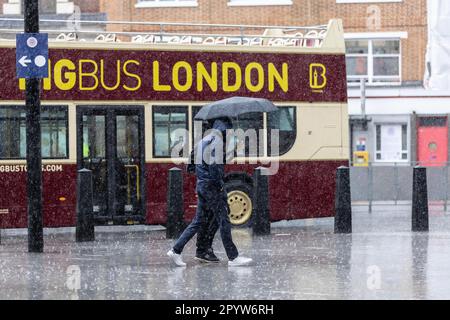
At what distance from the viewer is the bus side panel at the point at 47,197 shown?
19.5 metres

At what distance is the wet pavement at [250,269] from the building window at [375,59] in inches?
775

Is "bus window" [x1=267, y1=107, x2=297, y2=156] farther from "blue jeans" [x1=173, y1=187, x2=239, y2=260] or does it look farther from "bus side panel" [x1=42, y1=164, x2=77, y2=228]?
"blue jeans" [x1=173, y1=187, x2=239, y2=260]

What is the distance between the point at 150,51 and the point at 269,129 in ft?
8.42

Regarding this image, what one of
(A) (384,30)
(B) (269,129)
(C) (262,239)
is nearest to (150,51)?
(B) (269,129)

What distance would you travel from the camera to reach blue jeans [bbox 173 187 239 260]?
1361cm

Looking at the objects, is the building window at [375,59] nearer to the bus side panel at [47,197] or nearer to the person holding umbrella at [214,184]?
the bus side panel at [47,197]

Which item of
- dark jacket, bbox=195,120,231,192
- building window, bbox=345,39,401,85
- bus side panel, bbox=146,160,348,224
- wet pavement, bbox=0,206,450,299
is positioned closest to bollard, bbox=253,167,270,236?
wet pavement, bbox=0,206,450,299

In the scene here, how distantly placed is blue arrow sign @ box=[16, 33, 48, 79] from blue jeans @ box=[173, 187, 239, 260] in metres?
3.02

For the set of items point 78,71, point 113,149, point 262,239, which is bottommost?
point 262,239

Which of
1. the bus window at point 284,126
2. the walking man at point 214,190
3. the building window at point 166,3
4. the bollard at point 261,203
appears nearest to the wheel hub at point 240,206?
the bus window at point 284,126

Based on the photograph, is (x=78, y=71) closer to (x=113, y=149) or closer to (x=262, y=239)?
(x=113, y=149)

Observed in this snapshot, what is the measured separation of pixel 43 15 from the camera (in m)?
40.3

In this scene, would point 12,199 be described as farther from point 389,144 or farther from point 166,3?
point 389,144

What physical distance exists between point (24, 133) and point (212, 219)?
645 centimetres
